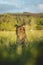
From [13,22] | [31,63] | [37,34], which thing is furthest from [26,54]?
[13,22]

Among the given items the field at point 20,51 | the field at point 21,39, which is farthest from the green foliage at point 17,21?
the field at point 20,51

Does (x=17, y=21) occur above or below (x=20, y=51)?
above

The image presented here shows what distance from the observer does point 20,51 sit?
404 centimetres

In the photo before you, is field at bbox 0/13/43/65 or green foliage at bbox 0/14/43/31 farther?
green foliage at bbox 0/14/43/31

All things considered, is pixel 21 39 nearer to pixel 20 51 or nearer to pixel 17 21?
pixel 20 51

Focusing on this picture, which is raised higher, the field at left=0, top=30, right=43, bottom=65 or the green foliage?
the green foliage

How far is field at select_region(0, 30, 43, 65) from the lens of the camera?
13.0 feet

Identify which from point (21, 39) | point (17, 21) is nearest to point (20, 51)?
point (21, 39)

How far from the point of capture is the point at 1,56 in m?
3.98

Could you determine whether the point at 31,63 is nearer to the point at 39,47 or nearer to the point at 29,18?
the point at 39,47

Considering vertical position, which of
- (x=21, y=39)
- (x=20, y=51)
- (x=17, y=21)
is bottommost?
(x=20, y=51)

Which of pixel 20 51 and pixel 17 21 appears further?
pixel 17 21

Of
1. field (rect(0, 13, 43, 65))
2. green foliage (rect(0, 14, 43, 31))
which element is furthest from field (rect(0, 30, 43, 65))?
green foliage (rect(0, 14, 43, 31))

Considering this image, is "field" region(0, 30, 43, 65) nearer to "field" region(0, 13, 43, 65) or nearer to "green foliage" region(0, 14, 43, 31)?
"field" region(0, 13, 43, 65)
